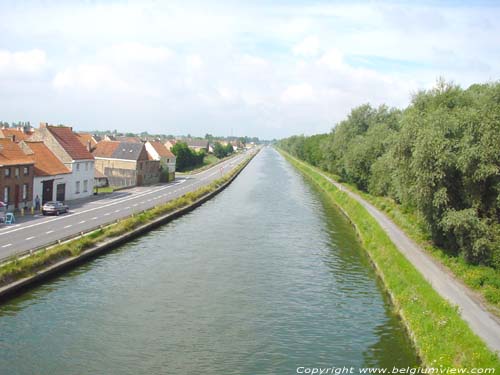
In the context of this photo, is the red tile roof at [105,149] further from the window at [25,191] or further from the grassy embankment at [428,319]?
the grassy embankment at [428,319]

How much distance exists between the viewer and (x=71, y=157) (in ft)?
190

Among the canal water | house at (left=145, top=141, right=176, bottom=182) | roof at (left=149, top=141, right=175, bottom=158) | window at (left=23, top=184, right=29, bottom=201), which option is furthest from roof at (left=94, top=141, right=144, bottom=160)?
the canal water

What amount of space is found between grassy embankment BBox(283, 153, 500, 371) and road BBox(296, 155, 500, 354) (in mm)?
426

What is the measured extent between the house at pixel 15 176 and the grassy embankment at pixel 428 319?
29.7 meters

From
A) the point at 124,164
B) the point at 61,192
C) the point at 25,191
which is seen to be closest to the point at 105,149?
the point at 124,164

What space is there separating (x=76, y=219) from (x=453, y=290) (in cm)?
2950

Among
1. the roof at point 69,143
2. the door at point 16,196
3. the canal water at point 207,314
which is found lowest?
the canal water at point 207,314

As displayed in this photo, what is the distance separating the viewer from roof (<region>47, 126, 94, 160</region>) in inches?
2320

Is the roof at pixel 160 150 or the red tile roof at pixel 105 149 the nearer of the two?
the red tile roof at pixel 105 149

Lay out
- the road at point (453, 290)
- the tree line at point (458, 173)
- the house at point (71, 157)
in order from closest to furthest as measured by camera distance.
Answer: the road at point (453, 290), the tree line at point (458, 173), the house at point (71, 157)

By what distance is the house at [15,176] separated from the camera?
44.2m

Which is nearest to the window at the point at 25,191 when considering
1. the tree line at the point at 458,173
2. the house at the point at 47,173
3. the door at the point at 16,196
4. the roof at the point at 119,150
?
the door at the point at 16,196

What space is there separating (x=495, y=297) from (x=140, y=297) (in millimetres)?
16248

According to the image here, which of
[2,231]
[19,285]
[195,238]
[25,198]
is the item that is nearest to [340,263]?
[195,238]
